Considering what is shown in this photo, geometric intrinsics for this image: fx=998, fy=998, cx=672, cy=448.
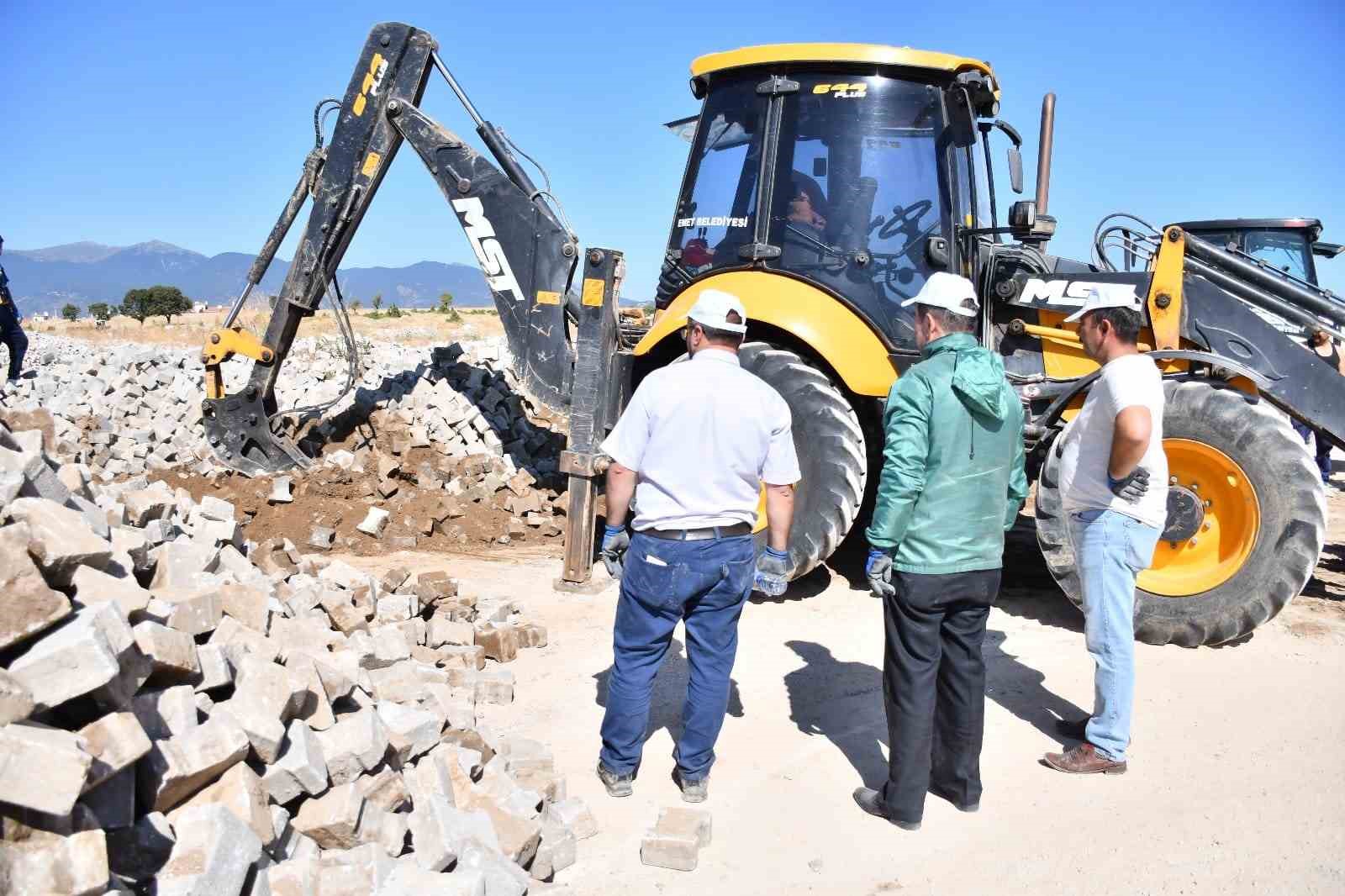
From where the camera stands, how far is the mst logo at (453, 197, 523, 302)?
7121 millimetres

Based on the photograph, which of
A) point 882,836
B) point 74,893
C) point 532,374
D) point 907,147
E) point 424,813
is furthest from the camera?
point 532,374

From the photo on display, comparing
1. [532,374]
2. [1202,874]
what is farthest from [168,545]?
[1202,874]

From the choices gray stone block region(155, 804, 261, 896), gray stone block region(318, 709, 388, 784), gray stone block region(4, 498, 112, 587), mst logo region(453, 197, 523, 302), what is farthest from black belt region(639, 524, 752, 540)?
mst logo region(453, 197, 523, 302)

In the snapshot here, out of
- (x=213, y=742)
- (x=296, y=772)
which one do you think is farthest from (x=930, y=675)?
(x=213, y=742)

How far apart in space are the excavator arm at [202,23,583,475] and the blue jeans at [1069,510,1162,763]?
3.52m

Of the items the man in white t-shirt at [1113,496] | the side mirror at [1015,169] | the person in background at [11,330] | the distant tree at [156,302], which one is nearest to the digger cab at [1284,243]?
the side mirror at [1015,169]

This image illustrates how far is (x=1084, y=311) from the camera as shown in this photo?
3951 millimetres

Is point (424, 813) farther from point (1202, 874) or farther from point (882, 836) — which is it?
point (1202, 874)

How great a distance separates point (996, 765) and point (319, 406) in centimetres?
637

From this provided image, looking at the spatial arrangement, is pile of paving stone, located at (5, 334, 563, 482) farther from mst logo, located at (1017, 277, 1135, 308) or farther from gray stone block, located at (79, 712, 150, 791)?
gray stone block, located at (79, 712, 150, 791)

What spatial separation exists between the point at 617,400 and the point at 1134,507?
3523mm

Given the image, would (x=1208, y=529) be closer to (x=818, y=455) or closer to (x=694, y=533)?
(x=818, y=455)

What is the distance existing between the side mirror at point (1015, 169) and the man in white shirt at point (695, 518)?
283 cm

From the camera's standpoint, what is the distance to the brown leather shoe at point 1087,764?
417cm
